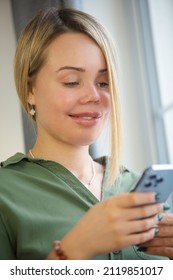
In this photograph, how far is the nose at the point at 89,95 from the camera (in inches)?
36.2

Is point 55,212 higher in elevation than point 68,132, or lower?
lower

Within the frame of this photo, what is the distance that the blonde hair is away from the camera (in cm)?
96

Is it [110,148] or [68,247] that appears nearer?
[68,247]

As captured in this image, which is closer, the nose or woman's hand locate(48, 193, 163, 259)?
woman's hand locate(48, 193, 163, 259)

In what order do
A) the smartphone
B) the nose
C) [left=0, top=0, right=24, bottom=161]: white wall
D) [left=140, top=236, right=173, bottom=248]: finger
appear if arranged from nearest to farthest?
the smartphone
[left=140, top=236, right=173, bottom=248]: finger
the nose
[left=0, top=0, right=24, bottom=161]: white wall

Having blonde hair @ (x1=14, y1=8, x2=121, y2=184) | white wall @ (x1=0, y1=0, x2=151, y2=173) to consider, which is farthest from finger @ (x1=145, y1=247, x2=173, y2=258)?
white wall @ (x1=0, y1=0, x2=151, y2=173)

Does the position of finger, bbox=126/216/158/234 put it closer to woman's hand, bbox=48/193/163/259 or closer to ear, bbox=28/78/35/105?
woman's hand, bbox=48/193/163/259

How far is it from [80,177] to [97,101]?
0.19 metres

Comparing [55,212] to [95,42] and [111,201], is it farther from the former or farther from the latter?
[95,42]

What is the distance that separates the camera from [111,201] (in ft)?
2.21

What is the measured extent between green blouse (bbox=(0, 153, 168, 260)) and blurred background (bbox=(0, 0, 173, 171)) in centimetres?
125

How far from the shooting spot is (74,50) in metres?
0.94
